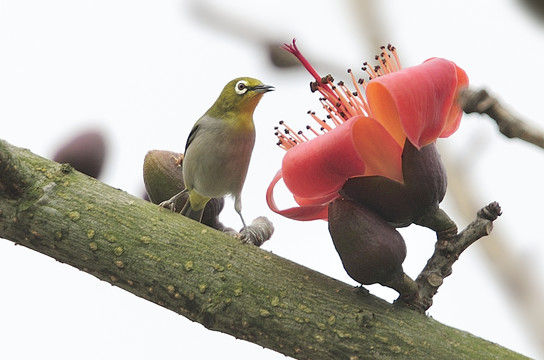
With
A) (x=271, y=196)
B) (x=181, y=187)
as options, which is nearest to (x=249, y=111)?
(x=181, y=187)

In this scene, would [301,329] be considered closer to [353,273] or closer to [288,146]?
[353,273]

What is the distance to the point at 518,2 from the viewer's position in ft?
1.81

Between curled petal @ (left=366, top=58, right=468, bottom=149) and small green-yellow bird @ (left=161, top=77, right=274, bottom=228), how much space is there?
147 centimetres

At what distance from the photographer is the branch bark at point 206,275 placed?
1597 mm

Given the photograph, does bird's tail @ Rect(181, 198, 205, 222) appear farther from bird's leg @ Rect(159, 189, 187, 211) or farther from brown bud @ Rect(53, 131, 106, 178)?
brown bud @ Rect(53, 131, 106, 178)

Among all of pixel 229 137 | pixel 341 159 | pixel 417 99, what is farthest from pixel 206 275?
pixel 229 137

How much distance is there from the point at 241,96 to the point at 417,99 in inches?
74.1

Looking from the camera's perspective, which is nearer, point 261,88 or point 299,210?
point 299,210

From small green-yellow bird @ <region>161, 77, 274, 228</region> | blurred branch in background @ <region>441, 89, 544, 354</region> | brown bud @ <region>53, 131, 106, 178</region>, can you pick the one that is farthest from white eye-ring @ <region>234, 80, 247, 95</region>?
blurred branch in background @ <region>441, 89, 544, 354</region>

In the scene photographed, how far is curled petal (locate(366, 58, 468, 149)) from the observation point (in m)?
1.48

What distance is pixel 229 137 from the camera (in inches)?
128

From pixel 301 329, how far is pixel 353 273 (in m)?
0.18

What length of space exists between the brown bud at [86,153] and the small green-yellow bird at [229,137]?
1025mm

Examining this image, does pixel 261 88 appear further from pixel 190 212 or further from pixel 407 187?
pixel 407 187
